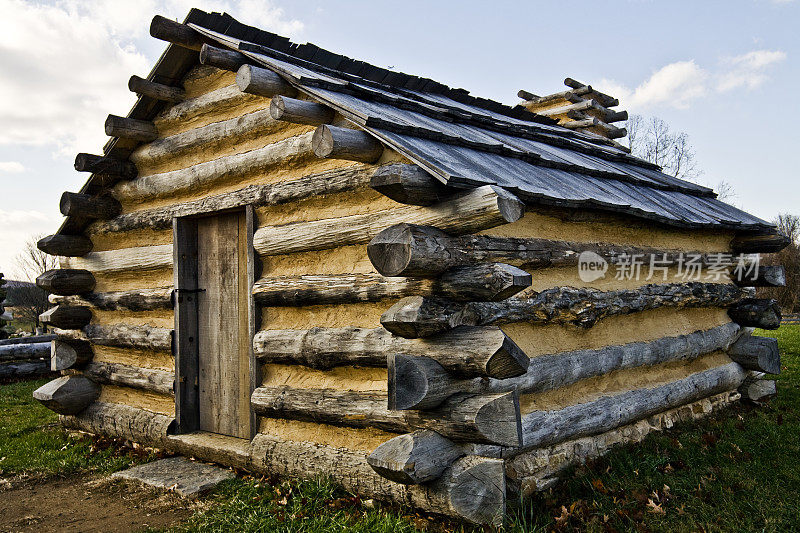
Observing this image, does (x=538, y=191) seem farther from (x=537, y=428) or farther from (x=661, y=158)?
(x=661, y=158)

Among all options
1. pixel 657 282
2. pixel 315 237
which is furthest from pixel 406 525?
pixel 657 282

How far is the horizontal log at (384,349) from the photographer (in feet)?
13.2

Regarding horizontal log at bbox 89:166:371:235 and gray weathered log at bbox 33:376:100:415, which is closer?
horizontal log at bbox 89:166:371:235

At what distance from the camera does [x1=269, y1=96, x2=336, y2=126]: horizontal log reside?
476 centimetres

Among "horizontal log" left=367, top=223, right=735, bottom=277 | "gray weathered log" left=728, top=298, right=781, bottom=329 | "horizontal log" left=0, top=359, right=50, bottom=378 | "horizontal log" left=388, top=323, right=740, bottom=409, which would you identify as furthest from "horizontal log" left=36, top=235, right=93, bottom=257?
"gray weathered log" left=728, top=298, right=781, bottom=329

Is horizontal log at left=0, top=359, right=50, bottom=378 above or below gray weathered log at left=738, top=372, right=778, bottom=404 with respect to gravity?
below

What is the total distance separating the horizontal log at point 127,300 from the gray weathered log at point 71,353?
0.51m

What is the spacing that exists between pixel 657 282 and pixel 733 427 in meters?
1.86

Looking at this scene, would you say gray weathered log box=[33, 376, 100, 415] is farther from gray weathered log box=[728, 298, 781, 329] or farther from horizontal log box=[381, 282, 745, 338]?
gray weathered log box=[728, 298, 781, 329]

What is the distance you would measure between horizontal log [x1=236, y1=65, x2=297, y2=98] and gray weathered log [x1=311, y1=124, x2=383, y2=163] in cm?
96

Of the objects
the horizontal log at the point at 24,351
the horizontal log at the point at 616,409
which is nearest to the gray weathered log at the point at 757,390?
the horizontal log at the point at 616,409

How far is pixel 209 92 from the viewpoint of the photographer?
6.78 m

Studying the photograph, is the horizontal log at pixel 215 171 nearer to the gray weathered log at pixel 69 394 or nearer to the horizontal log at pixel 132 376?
the horizontal log at pixel 132 376

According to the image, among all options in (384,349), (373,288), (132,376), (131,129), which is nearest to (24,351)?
(132,376)
